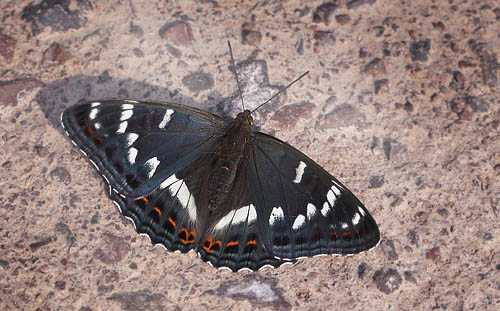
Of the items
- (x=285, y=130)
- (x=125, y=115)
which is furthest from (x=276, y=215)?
(x=125, y=115)

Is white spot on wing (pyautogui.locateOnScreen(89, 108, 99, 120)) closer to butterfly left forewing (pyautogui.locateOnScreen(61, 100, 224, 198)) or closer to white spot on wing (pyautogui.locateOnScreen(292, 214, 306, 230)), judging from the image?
butterfly left forewing (pyautogui.locateOnScreen(61, 100, 224, 198))

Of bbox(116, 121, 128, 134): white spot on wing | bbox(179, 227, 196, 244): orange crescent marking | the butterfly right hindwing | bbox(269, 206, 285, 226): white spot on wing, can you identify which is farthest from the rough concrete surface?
bbox(116, 121, 128, 134): white spot on wing

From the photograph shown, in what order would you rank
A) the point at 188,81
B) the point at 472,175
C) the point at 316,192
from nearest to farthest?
the point at 316,192 < the point at 472,175 < the point at 188,81

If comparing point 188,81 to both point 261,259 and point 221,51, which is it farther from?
point 261,259

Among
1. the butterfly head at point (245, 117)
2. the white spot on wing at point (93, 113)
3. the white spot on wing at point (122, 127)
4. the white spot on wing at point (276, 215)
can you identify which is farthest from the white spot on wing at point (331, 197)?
the white spot on wing at point (93, 113)

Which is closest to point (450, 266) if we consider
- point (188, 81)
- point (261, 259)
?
point (261, 259)
